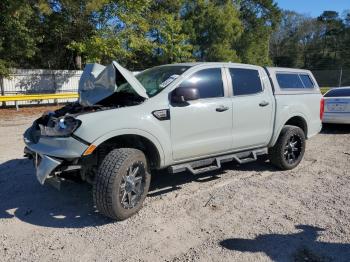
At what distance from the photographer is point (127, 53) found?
20.2 meters

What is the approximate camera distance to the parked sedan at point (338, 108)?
33.2 ft

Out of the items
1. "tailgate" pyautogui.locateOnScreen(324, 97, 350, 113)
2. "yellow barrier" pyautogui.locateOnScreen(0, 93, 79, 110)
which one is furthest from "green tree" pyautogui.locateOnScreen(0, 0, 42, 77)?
"tailgate" pyautogui.locateOnScreen(324, 97, 350, 113)

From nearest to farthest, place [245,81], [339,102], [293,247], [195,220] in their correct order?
[293,247] → [195,220] → [245,81] → [339,102]

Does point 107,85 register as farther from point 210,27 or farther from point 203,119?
point 210,27

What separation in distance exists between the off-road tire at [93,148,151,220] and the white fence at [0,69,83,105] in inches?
584

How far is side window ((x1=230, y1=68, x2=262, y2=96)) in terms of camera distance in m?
5.50

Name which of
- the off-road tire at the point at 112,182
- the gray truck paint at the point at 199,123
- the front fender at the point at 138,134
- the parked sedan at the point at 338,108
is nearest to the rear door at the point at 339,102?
the parked sedan at the point at 338,108

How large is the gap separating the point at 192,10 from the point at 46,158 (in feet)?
102

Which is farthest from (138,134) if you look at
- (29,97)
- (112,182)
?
(29,97)

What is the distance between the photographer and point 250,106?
5574 millimetres

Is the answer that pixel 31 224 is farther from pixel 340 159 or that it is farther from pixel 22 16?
pixel 22 16

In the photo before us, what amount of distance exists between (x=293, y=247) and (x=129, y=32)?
17850 millimetres

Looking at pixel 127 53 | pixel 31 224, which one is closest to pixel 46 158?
pixel 31 224

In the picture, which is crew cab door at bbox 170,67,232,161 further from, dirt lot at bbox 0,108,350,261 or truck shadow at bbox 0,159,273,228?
truck shadow at bbox 0,159,273,228
